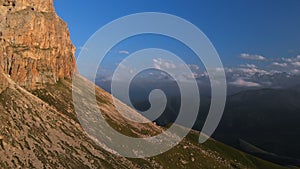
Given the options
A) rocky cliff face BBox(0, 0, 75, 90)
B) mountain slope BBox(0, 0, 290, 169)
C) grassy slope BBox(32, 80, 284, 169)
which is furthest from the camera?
rocky cliff face BBox(0, 0, 75, 90)

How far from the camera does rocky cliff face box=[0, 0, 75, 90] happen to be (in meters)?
125

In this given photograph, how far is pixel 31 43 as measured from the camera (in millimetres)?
137500

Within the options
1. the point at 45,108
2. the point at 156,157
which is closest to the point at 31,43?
the point at 45,108

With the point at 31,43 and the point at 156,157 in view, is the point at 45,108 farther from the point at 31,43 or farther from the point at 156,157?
the point at 156,157

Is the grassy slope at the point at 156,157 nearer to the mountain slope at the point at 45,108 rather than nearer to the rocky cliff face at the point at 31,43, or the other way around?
the mountain slope at the point at 45,108

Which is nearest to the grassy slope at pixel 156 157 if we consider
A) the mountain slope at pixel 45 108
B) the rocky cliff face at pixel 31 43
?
the mountain slope at pixel 45 108

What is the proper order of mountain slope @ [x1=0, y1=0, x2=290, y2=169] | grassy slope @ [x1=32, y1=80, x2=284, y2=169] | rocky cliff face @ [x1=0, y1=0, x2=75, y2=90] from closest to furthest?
mountain slope @ [x1=0, y1=0, x2=290, y2=169], grassy slope @ [x1=32, y1=80, x2=284, y2=169], rocky cliff face @ [x1=0, y1=0, x2=75, y2=90]

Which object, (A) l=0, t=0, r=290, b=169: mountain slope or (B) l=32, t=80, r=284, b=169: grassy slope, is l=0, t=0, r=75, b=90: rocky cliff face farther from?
(B) l=32, t=80, r=284, b=169: grassy slope

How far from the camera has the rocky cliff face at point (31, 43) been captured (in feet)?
411

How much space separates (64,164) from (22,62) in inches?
2258

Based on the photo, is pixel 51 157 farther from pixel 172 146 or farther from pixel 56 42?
pixel 56 42

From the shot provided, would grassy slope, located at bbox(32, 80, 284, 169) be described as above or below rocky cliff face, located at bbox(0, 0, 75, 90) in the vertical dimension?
below

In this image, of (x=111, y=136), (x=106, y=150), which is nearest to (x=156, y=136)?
(x=111, y=136)

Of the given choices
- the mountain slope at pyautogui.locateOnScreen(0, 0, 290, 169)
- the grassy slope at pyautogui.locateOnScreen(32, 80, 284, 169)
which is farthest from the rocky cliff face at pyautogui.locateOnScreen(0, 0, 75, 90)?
the grassy slope at pyautogui.locateOnScreen(32, 80, 284, 169)
